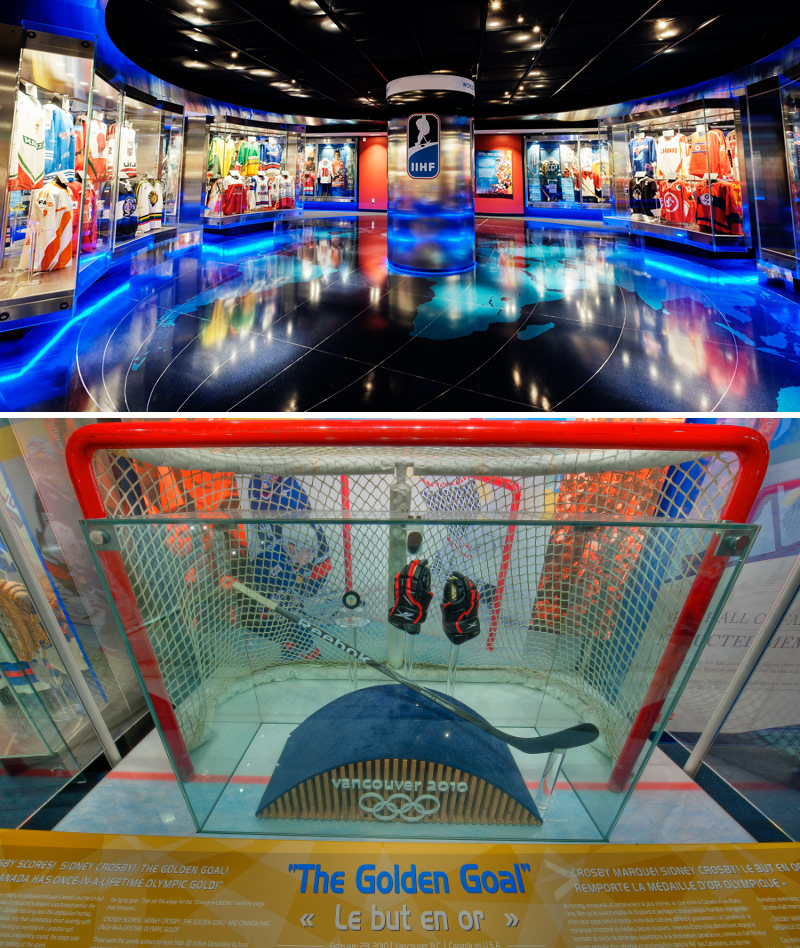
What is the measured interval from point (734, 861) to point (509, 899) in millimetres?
564

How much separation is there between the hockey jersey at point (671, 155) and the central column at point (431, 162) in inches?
109

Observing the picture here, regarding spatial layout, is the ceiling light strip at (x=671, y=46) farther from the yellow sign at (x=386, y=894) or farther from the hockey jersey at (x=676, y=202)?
the yellow sign at (x=386, y=894)

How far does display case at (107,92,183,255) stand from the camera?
493 centimetres

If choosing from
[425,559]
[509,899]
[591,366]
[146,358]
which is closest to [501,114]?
[591,366]

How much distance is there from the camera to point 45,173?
256 centimetres

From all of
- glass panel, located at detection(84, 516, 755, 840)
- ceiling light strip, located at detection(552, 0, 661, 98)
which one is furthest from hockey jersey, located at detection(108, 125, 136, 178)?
glass panel, located at detection(84, 516, 755, 840)

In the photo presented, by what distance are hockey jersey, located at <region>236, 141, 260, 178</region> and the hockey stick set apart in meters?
8.30

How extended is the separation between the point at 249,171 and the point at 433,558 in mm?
8632

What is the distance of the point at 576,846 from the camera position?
132cm

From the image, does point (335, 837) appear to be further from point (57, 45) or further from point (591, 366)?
point (57, 45)

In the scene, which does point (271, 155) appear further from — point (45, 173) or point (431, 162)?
point (45, 173)

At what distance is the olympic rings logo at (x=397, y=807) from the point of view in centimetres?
136

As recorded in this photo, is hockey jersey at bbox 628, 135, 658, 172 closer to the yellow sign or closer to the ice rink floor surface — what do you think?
the ice rink floor surface

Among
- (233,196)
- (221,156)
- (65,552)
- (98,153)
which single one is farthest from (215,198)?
(65,552)
